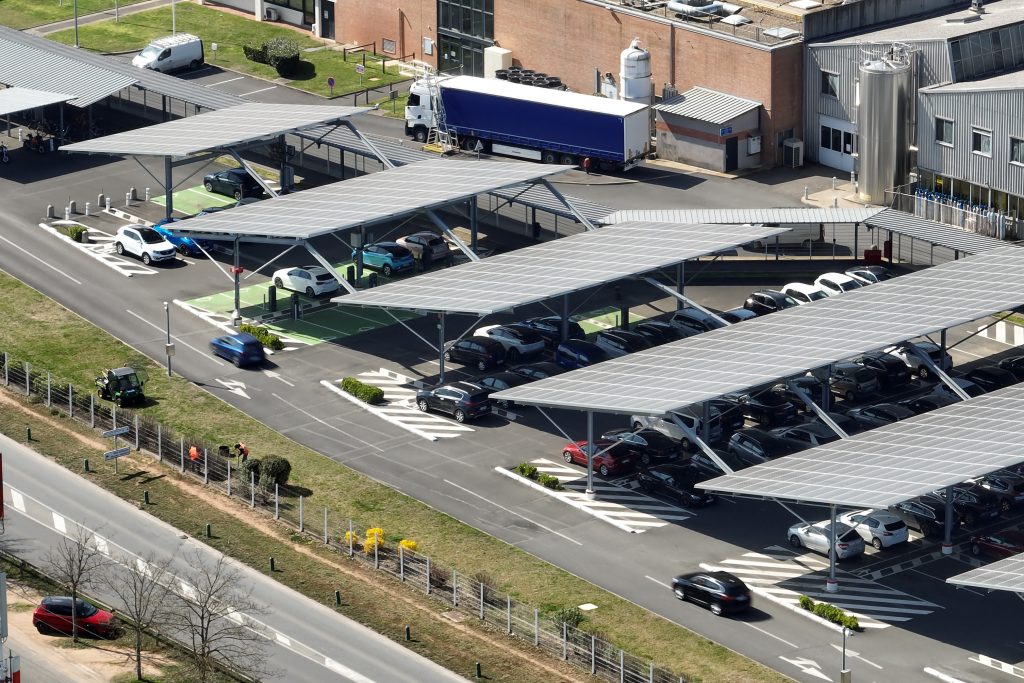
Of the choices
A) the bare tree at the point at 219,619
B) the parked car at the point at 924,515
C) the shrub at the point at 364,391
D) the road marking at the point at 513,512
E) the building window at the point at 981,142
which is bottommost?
the bare tree at the point at 219,619

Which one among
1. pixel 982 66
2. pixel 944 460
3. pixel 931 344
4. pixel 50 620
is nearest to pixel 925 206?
pixel 982 66

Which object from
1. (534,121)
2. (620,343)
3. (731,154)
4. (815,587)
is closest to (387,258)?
(620,343)

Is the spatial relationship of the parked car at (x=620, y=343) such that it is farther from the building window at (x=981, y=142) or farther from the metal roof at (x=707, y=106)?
the metal roof at (x=707, y=106)

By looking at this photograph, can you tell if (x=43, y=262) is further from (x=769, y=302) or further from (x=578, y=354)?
(x=769, y=302)

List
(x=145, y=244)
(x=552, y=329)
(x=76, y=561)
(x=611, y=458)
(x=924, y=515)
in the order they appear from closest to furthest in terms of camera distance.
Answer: (x=76, y=561), (x=924, y=515), (x=611, y=458), (x=552, y=329), (x=145, y=244)

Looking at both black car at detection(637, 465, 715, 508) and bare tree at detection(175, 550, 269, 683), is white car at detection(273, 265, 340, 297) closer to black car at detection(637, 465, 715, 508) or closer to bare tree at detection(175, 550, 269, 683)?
black car at detection(637, 465, 715, 508)

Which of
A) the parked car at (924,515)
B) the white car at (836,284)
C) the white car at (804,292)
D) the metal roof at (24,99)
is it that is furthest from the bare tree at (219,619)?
the metal roof at (24,99)

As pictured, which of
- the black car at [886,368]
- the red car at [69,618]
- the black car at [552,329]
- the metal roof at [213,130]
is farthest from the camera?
the metal roof at [213,130]
